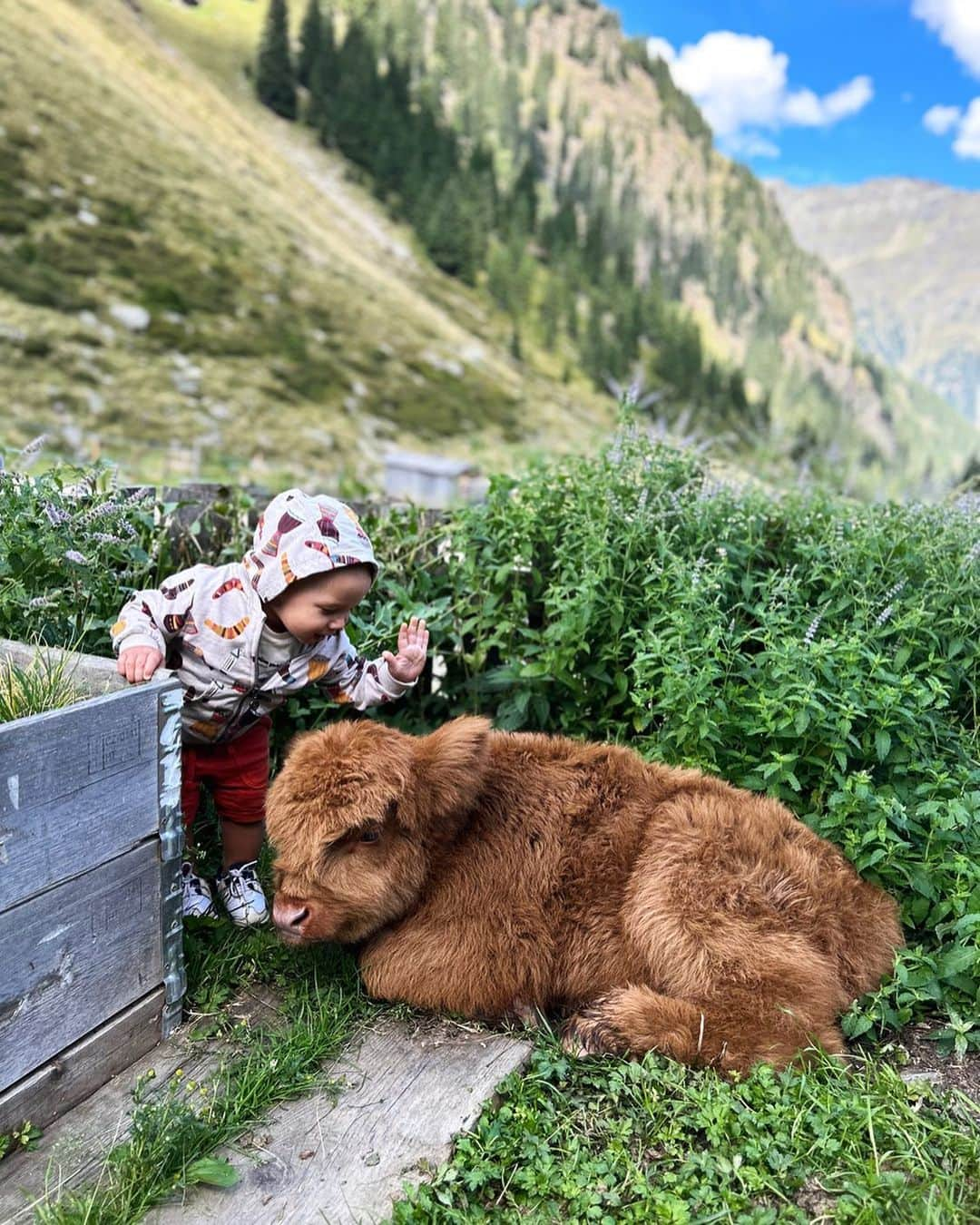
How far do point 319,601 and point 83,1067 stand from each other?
4.79ft

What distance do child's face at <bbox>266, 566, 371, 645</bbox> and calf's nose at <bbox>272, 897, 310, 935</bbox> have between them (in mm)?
857

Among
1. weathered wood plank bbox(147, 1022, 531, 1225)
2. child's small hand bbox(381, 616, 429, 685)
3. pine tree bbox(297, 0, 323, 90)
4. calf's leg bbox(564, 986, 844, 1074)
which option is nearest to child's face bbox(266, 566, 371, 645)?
child's small hand bbox(381, 616, 429, 685)

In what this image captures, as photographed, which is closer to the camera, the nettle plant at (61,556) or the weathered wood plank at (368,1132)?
the weathered wood plank at (368,1132)

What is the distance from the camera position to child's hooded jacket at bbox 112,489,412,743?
285 centimetres

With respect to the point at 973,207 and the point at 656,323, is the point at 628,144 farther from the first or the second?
the point at 973,207

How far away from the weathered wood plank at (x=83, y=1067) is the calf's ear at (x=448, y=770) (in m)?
A: 0.97

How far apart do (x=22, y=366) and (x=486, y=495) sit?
438 inches

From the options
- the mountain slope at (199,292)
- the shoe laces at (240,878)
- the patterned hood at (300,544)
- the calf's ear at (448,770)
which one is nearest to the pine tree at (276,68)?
the mountain slope at (199,292)

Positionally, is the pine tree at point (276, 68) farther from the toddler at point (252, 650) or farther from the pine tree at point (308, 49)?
the toddler at point (252, 650)

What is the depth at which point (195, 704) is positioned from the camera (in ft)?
10.0

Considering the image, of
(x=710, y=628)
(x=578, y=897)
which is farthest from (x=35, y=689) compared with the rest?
(x=710, y=628)

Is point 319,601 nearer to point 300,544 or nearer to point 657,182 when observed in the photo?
point 300,544

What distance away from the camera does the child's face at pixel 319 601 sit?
113 inches

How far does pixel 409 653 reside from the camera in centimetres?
317
